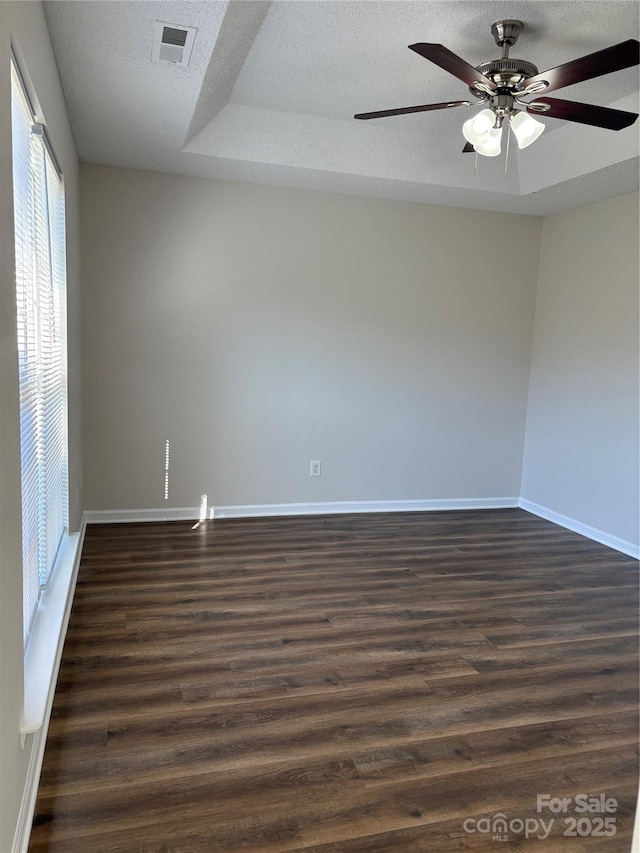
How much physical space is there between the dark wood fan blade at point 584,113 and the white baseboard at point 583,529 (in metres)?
2.79

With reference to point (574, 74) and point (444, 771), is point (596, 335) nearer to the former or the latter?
point (574, 74)

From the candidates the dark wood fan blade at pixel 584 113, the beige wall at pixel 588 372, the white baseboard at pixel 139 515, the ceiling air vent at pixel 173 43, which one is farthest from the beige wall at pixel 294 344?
the dark wood fan blade at pixel 584 113

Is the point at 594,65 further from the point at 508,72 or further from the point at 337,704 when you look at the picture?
the point at 337,704

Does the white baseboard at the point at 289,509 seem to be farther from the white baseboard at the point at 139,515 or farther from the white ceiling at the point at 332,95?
the white ceiling at the point at 332,95

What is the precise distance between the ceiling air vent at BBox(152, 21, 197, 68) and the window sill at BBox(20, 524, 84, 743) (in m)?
2.28

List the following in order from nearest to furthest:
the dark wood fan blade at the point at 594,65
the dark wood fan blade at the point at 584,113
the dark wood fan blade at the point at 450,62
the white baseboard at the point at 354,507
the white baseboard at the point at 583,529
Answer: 1. the dark wood fan blade at the point at 594,65
2. the dark wood fan blade at the point at 450,62
3. the dark wood fan blade at the point at 584,113
4. the white baseboard at the point at 583,529
5. the white baseboard at the point at 354,507

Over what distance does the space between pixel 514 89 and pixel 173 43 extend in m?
1.39

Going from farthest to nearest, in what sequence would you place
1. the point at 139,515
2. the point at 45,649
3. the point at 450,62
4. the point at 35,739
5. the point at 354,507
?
the point at 354,507
the point at 139,515
the point at 450,62
the point at 45,649
the point at 35,739

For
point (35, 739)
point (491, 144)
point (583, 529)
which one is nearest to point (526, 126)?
point (491, 144)

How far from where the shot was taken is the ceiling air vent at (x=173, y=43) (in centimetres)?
229

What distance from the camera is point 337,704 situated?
7.53ft

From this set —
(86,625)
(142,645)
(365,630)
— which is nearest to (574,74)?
(365,630)

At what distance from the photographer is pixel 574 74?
2.21 m

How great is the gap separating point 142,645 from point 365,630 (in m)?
1.04
